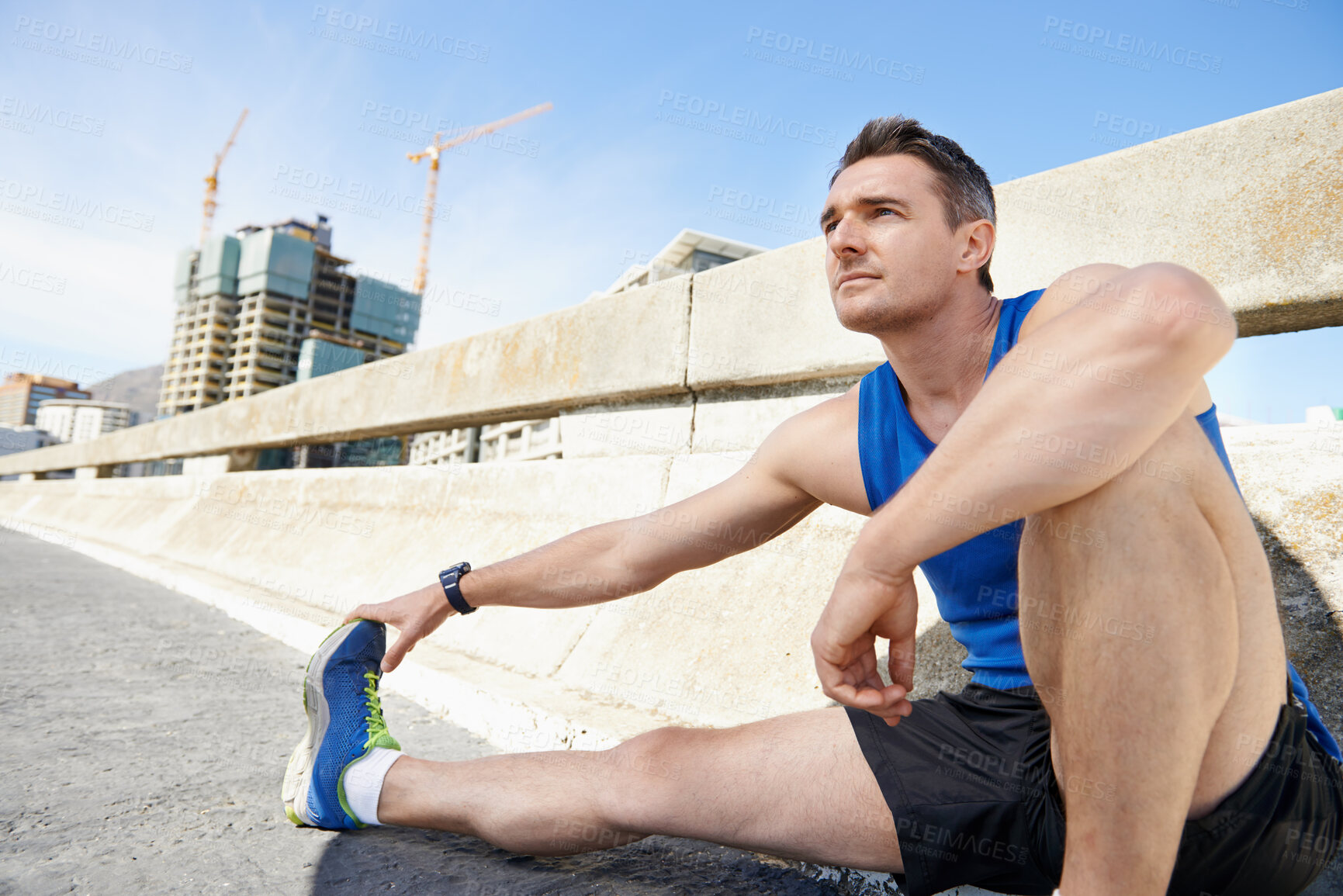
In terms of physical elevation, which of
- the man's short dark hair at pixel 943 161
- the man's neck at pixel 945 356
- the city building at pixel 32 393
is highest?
the city building at pixel 32 393

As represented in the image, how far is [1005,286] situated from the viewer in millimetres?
2066

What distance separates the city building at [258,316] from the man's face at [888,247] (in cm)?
5992

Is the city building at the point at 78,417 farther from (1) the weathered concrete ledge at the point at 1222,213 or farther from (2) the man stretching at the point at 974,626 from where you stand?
(1) the weathered concrete ledge at the point at 1222,213

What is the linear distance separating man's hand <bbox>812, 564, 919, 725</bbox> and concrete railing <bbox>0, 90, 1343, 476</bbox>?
4.12 ft

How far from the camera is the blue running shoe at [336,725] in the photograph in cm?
155

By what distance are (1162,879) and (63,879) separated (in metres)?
1.70

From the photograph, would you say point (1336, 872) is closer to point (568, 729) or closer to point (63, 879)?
point (568, 729)

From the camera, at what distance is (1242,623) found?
39.3 inches

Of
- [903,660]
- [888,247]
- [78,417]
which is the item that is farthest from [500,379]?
[78,417]

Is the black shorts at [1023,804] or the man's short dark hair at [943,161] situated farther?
the man's short dark hair at [943,161]

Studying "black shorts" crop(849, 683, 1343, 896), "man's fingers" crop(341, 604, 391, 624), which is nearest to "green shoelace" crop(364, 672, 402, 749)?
"man's fingers" crop(341, 604, 391, 624)

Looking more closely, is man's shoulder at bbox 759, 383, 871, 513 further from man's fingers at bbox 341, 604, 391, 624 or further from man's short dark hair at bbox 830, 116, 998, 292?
man's fingers at bbox 341, 604, 391, 624

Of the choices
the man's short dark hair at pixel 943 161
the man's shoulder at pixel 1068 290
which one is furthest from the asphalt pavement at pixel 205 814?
the man's short dark hair at pixel 943 161

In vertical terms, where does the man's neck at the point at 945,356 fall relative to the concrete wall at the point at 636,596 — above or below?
above
